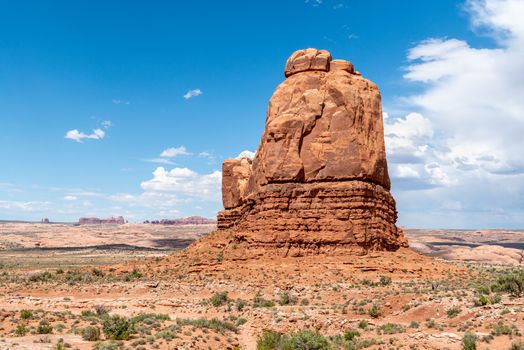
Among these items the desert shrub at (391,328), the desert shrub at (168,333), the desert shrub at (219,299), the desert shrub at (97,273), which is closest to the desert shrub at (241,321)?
the desert shrub at (219,299)

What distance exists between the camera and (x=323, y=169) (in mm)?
42156

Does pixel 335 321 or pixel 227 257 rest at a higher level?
pixel 227 257

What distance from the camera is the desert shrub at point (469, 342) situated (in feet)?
61.6

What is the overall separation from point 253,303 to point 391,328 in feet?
37.3

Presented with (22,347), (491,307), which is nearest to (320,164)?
(491,307)

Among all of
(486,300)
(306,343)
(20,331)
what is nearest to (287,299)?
(306,343)

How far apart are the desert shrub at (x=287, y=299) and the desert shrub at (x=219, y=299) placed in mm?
4088

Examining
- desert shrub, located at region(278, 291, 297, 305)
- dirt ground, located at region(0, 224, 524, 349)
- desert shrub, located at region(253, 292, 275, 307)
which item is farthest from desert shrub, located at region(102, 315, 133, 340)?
desert shrub, located at region(278, 291, 297, 305)

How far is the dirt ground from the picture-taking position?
22500 millimetres

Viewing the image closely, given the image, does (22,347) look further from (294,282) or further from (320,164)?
(320,164)

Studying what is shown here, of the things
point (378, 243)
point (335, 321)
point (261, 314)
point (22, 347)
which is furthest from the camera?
point (378, 243)

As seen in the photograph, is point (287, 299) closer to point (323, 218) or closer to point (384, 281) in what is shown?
point (384, 281)

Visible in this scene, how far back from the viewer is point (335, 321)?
28.2 meters

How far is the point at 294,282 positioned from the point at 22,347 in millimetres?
21279
